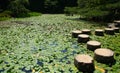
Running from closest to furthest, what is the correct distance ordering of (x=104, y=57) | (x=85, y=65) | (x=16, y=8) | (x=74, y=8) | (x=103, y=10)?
(x=85, y=65) → (x=104, y=57) → (x=103, y=10) → (x=74, y=8) → (x=16, y=8)

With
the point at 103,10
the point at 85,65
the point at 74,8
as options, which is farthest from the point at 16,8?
the point at 85,65

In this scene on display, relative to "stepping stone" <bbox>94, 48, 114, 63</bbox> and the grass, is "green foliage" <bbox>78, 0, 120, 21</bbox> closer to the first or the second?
the grass

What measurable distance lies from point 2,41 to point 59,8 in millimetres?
25492

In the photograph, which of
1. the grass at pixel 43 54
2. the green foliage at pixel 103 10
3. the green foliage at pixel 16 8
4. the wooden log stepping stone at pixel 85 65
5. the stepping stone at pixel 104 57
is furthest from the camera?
the green foliage at pixel 16 8

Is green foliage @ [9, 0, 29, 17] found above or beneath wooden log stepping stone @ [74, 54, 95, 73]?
above

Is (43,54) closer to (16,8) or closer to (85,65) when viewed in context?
(85,65)

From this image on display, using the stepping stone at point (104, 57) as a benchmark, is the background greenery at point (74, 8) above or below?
above

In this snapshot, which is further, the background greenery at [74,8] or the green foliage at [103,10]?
the background greenery at [74,8]

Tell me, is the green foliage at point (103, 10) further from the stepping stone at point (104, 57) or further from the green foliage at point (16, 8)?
the stepping stone at point (104, 57)

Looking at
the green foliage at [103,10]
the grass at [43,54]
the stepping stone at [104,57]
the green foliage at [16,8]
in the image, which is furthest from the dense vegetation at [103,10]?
the stepping stone at [104,57]

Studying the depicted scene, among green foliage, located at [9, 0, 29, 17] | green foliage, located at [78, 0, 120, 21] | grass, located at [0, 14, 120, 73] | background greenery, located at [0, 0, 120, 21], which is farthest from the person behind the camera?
green foliage, located at [9, 0, 29, 17]

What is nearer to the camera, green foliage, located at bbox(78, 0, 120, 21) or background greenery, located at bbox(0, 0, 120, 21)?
green foliage, located at bbox(78, 0, 120, 21)

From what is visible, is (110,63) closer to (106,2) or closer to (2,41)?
(2,41)

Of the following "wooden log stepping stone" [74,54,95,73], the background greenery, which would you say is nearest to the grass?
"wooden log stepping stone" [74,54,95,73]
